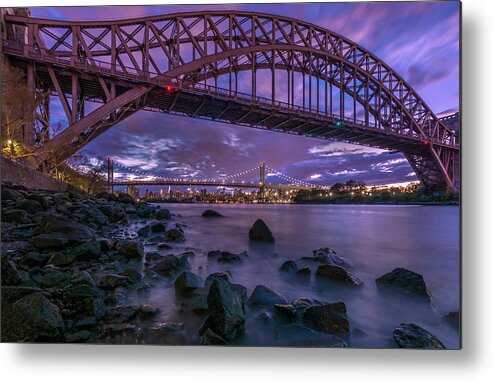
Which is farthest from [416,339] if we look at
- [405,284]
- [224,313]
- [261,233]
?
[261,233]

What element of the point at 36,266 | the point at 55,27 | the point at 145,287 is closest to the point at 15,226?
the point at 36,266

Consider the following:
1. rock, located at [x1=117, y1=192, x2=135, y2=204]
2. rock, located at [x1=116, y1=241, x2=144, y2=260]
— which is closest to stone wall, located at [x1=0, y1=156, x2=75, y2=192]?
rock, located at [x1=117, y1=192, x2=135, y2=204]

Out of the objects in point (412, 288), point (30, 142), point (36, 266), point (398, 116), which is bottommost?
point (412, 288)

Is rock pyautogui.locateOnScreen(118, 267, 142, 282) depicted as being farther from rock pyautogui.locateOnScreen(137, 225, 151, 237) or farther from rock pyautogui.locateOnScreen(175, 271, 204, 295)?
rock pyautogui.locateOnScreen(137, 225, 151, 237)

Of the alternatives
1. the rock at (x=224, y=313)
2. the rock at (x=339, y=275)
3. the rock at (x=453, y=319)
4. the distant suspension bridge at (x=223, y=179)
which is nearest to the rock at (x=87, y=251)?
the distant suspension bridge at (x=223, y=179)

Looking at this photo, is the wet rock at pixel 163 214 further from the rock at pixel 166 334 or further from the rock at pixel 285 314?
the rock at pixel 285 314

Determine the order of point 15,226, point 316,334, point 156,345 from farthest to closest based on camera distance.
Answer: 1. point 15,226
2. point 156,345
3. point 316,334

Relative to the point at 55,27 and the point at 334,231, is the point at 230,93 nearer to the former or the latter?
the point at 55,27
